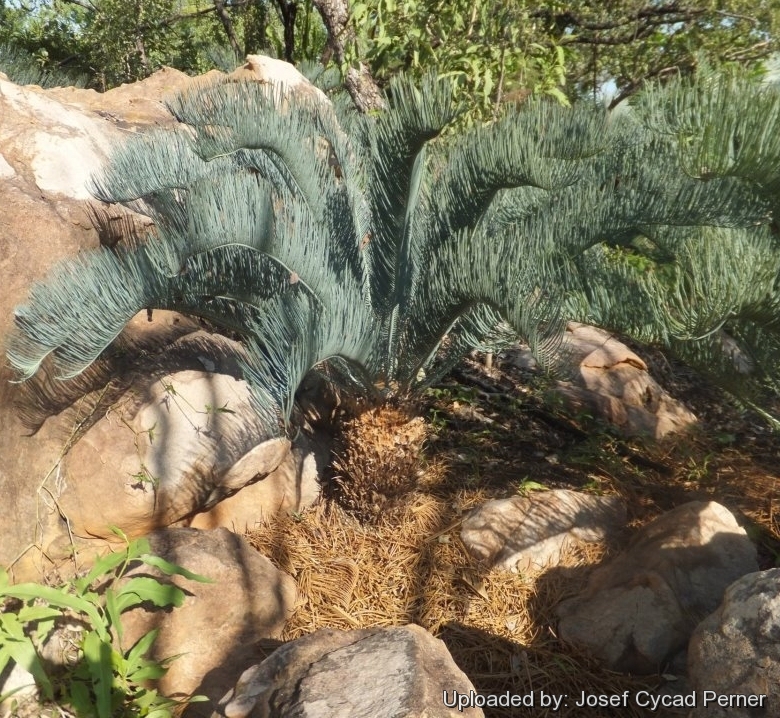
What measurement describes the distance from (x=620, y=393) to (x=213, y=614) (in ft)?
8.51

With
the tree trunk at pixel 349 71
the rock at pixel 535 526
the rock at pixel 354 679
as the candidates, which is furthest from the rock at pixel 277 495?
the tree trunk at pixel 349 71

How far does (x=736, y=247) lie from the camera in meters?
2.28

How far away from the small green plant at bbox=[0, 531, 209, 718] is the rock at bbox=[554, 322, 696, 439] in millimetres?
2391

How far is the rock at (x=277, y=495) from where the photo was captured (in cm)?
310

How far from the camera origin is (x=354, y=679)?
1.81m

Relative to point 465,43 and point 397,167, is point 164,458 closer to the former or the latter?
point 397,167

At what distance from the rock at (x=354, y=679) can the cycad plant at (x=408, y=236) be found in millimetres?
673

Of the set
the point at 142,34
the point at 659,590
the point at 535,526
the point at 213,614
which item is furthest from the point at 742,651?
the point at 142,34

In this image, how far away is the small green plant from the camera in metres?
2.23

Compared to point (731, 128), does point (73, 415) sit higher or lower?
lower

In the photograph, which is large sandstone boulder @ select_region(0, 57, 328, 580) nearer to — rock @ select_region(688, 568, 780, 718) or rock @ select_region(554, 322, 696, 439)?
rock @ select_region(688, 568, 780, 718)

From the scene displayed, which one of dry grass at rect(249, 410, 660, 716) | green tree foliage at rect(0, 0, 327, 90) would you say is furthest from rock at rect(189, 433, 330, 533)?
green tree foliage at rect(0, 0, 327, 90)

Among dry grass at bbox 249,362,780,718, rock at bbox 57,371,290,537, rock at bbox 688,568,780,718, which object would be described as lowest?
dry grass at bbox 249,362,780,718

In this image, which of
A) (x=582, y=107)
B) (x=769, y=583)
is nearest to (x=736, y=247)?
(x=582, y=107)
